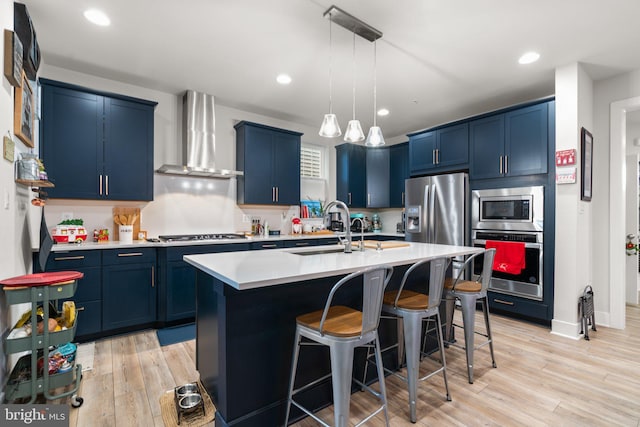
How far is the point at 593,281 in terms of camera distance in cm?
345

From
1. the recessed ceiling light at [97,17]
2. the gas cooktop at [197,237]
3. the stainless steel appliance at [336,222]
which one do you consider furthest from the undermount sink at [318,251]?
the stainless steel appliance at [336,222]

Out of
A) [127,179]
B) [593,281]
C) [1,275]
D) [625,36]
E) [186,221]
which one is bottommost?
[593,281]

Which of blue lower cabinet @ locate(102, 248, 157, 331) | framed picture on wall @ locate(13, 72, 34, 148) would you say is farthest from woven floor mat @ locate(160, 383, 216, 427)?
framed picture on wall @ locate(13, 72, 34, 148)

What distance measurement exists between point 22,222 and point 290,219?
3.20 m

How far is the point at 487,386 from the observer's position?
85.8 inches

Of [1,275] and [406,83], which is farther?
[406,83]

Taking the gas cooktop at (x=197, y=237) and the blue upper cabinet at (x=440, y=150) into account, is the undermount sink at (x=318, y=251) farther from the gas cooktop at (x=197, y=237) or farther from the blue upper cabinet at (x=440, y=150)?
the blue upper cabinet at (x=440, y=150)

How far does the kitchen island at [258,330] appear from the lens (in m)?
1.58

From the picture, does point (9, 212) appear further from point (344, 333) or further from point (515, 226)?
point (515, 226)

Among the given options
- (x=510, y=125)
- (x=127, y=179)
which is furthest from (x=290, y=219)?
(x=510, y=125)

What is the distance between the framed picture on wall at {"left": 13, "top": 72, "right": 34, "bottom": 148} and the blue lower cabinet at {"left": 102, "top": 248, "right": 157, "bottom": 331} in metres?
1.18

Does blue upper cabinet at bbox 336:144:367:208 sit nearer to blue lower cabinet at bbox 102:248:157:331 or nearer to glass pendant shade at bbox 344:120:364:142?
glass pendant shade at bbox 344:120:364:142

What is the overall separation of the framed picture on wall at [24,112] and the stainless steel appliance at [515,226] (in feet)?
14.8

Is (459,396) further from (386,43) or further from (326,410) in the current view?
(386,43)
